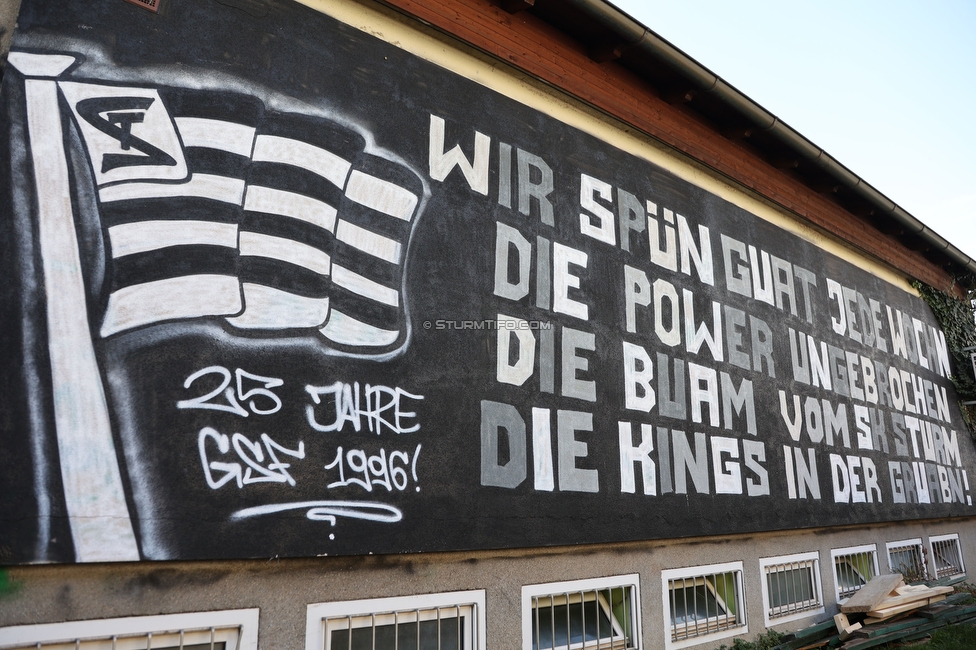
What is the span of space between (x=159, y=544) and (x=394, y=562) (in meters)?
1.47

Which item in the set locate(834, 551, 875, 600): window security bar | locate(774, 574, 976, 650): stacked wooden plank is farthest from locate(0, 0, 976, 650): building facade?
locate(774, 574, 976, 650): stacked wooden plank

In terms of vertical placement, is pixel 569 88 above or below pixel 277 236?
above

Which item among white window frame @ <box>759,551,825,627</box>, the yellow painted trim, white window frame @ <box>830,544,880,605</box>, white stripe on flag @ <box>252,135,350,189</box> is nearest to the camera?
white stripe on flag @ <box>252,135,350,189</box>

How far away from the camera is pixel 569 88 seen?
6379 mm

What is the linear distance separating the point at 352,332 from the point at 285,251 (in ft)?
2.20

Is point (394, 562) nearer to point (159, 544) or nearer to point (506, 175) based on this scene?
point (159, 544)

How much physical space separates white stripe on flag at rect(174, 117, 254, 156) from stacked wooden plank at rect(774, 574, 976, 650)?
22.0 ft

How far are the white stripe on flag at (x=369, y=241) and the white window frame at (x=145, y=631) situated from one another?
7.72ft

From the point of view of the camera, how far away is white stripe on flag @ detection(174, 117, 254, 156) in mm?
3895

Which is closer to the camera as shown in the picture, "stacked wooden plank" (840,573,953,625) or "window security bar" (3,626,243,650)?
"window security bar" (3,626,243,650)

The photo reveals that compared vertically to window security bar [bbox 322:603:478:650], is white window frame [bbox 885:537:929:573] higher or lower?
higher

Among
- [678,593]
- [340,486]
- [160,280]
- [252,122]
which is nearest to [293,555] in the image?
[340,486]

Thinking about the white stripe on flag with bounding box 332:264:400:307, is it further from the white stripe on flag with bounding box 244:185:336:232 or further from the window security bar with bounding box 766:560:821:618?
the window security bar with bounding box 766:560:821:618

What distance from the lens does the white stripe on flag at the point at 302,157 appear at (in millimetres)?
4191
